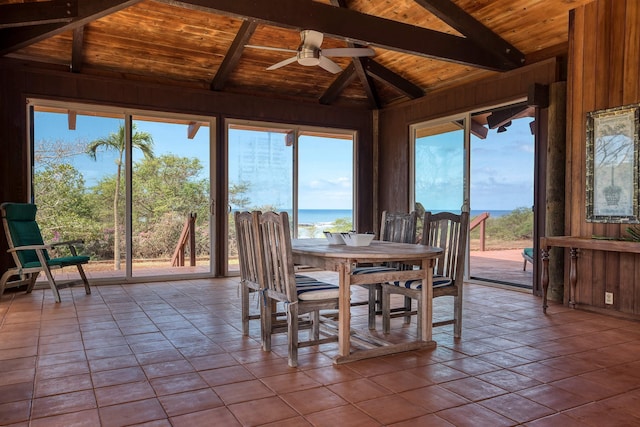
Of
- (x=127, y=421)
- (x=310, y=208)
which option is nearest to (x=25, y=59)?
(x=310, y=208)

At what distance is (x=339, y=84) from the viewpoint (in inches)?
278

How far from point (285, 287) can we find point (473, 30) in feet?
13.0

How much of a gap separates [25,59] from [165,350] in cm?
447

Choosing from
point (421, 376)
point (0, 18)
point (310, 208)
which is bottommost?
point (421, 376)

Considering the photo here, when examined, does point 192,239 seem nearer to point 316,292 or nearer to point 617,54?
point 316,292

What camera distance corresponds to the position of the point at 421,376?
2625mm

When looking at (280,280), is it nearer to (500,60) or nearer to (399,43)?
(399,43)

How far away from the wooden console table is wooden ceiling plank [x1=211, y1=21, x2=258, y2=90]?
4.07 meters

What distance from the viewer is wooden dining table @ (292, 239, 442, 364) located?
284 centimetres

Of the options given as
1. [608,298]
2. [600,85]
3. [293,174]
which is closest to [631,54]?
[600,85]

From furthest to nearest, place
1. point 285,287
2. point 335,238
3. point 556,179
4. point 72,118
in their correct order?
1. point 72,118
2. point 556,179
3. point 335,238
4. point 285,287

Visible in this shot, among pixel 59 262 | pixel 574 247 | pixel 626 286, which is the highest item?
pixel 574 247

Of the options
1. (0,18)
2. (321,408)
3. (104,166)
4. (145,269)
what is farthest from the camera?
(145,269)

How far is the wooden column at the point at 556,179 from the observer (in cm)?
479
